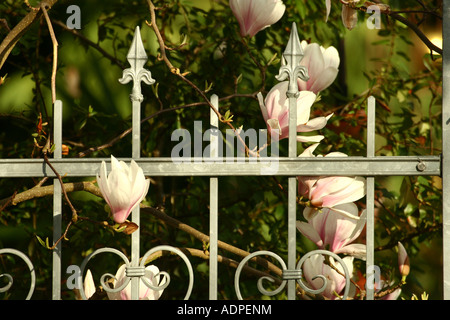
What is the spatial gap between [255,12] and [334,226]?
0.51m

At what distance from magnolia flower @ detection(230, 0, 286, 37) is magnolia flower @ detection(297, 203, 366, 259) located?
1.43ft

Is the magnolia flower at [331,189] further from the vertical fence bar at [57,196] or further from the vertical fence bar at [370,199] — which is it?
the vertical fence bar at [57,196]

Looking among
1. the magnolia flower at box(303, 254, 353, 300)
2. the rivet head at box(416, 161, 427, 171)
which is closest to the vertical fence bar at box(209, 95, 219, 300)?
the magnolia flower at box(303, 254, 353, 300)

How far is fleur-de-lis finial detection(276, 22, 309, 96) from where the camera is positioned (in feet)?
4.52

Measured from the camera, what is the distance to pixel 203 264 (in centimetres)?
227

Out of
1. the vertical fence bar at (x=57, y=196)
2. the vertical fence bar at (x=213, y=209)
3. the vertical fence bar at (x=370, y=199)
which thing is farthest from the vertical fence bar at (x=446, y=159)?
the vertical fence bar at (x=57, y=196)

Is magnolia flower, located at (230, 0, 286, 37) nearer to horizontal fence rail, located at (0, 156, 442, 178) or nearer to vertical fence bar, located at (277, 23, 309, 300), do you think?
vertical fence bar, located at (277, 23, 309, 300)

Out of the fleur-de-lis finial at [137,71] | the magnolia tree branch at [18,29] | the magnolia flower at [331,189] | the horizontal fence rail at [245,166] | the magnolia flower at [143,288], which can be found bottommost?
the magnolia flower at [143,288]

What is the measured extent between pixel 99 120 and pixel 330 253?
1.07 m

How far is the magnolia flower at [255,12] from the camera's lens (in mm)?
1482

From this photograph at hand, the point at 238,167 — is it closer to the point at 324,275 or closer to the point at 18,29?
the point at 324,275

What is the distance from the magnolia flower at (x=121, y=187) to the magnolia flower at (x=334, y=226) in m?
0.37
